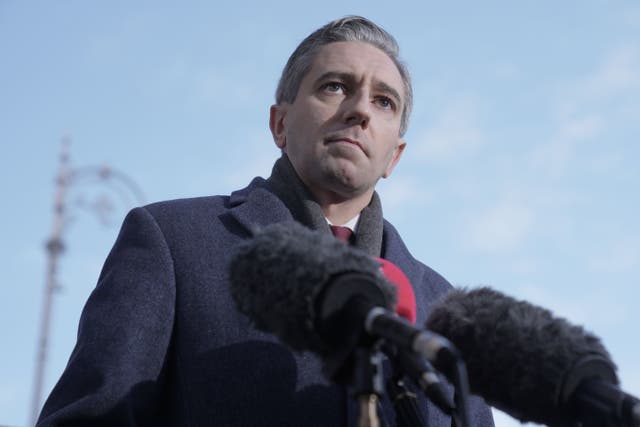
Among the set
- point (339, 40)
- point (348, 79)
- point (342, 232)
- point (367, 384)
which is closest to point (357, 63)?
point (348, 79)

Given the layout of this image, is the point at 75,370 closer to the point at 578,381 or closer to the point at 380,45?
the point at 578,381

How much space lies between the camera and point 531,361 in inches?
95.7

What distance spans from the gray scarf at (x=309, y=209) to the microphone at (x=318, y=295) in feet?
3.96

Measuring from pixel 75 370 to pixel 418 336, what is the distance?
143cm

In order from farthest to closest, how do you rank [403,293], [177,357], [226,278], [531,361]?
[226,278] < [177,357] < [403,293] < [531,361]

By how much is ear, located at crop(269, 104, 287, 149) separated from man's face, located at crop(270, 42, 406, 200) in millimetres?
37

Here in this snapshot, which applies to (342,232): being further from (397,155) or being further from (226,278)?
(397,155)

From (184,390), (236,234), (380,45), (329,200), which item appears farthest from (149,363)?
(380,45)

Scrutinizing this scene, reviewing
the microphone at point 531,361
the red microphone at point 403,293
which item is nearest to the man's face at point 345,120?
the red microphone at point 403,293

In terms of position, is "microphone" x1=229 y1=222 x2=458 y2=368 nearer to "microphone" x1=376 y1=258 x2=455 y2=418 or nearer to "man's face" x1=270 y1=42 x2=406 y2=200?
"microphone" x1=376 y1=258 x2=455 y2=418

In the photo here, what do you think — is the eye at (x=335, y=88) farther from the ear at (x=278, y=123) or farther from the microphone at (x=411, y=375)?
the microphone at (x=411, y=375)

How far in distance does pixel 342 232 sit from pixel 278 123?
2.23ft

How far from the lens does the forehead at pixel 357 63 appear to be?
3732 millimetres

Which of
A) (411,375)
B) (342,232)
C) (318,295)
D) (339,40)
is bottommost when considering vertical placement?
(411,375)
